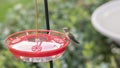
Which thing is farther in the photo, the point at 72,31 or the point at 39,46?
the point at 72,31

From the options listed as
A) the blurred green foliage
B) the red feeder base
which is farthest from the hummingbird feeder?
the blurred green foliage

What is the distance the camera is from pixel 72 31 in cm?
307

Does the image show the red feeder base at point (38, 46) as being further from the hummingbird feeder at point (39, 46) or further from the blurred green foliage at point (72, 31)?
the blurred green foliage at point (72, 31)

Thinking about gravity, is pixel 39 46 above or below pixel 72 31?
above

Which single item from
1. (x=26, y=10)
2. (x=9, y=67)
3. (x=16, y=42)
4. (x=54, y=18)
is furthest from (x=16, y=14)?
(x=16, y=42)

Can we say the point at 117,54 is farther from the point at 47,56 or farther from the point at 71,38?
the point at 47,56

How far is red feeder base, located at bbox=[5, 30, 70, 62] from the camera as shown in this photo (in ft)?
5.36

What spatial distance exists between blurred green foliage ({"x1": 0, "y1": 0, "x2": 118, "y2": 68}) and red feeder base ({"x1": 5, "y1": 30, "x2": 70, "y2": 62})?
70cm

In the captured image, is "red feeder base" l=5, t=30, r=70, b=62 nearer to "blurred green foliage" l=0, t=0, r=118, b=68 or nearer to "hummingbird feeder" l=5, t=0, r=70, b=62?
"hummingbird feeder" l=5, t=0, r=70, b=62

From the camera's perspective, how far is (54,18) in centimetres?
347

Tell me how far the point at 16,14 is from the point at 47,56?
210 centimetres

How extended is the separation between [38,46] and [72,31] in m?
1.36

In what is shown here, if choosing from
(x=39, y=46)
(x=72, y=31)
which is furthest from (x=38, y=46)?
(x=72, y=31)

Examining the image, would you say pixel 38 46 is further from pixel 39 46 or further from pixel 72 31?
pixel 72 31
